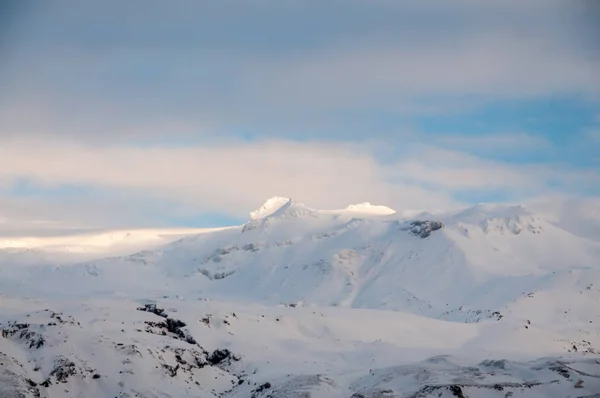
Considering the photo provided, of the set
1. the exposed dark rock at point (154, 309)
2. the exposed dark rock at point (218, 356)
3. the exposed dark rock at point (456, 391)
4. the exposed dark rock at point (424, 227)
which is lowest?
the exposed dark rock at point (456, 391)

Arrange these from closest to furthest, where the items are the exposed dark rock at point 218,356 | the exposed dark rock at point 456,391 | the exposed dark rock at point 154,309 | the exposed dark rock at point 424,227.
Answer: the exposed dark rock at point 456,391
the exposed dark rock at point 218,356
the exposed dark rock at point 154,309
the exposed dark rock at point 424,227

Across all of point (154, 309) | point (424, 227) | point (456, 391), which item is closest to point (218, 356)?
point (154, 309)

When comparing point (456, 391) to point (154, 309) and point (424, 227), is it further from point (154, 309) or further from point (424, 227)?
point (424, 227)

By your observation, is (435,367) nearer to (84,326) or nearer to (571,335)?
(84,326)

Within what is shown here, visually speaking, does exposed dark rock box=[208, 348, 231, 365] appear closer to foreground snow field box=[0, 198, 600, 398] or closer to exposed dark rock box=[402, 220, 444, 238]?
foreground snow field box=[0, 198, 600, 398]

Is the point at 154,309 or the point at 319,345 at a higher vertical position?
the point at 154,309

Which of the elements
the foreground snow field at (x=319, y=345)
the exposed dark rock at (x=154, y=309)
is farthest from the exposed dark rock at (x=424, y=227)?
the exposed dark rock at (x=154, y=309)

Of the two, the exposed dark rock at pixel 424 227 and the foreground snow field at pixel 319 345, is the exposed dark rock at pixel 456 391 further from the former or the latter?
the exposed dark rock at pixel 424 227

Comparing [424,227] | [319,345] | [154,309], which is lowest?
[319,345]

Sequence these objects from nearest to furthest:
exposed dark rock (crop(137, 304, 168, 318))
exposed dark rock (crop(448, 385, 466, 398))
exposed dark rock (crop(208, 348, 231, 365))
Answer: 1. exposed dark rock (crop(448, 385, 466, 398))
2. exposed dark rock (crop(208, 348, 231, 365))
3. exposed dark rock (crop(137, 304, 168, 318))

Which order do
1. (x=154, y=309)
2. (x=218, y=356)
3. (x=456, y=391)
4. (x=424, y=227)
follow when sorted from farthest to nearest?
(x=424, y=227) → (x=154, y=309) → (x=218, y=356) → (x=456, y=391)

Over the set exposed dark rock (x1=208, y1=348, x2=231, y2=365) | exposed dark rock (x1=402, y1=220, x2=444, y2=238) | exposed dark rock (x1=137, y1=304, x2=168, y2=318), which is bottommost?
exposed dark rock (x1=208, y1=348, x2=231, y2=365)

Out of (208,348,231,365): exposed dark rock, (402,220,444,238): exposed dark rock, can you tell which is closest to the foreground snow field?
(208,348,231,365): exposed dark rock

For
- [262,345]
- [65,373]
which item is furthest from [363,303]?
[65,373]
